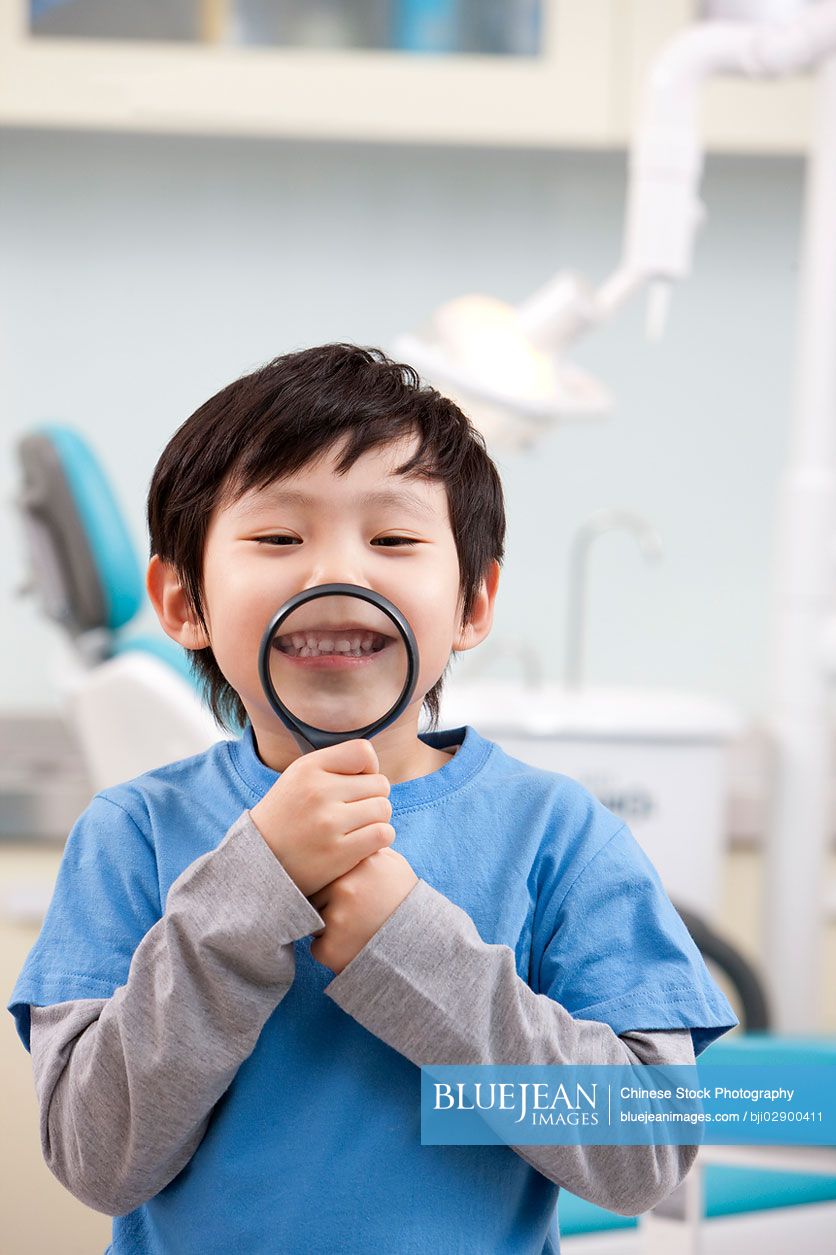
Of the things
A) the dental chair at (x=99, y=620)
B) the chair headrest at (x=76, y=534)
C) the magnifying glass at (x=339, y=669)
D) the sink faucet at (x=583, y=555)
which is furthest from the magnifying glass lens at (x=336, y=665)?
the sink faucet at (x=583, y=555)

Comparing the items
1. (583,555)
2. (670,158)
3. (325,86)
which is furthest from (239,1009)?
(325,86)

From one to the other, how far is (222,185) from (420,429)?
1.96 meters

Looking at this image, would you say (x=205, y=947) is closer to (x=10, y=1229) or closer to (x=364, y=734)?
(x=364, y=734)

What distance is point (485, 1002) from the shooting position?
1.49 ft

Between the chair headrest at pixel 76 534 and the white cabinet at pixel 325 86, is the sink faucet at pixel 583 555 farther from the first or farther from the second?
the chair headrest at pixel 76 534

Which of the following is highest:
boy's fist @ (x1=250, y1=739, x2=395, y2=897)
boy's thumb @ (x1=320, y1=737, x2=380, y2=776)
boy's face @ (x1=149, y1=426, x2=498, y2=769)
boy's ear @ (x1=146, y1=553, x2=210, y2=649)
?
boy's face @ (x1=149, y1=426, x2=498, y2=769)

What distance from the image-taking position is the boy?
0.45 m

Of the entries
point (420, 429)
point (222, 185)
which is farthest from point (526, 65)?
point (420, 429)

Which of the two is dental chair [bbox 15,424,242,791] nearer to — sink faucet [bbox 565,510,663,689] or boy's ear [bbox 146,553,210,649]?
sink faucet [bbox 565,510,663,689]

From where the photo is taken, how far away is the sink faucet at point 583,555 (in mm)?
2047

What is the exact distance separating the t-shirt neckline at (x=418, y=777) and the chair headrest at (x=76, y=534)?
41.8 inches

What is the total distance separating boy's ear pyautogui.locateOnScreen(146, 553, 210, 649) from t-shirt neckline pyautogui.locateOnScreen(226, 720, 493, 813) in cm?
5

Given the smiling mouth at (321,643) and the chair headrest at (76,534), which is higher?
the smiling mouth at (321,643)

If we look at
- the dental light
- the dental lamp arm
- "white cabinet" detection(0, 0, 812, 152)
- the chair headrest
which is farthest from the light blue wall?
the dental lamp arm
